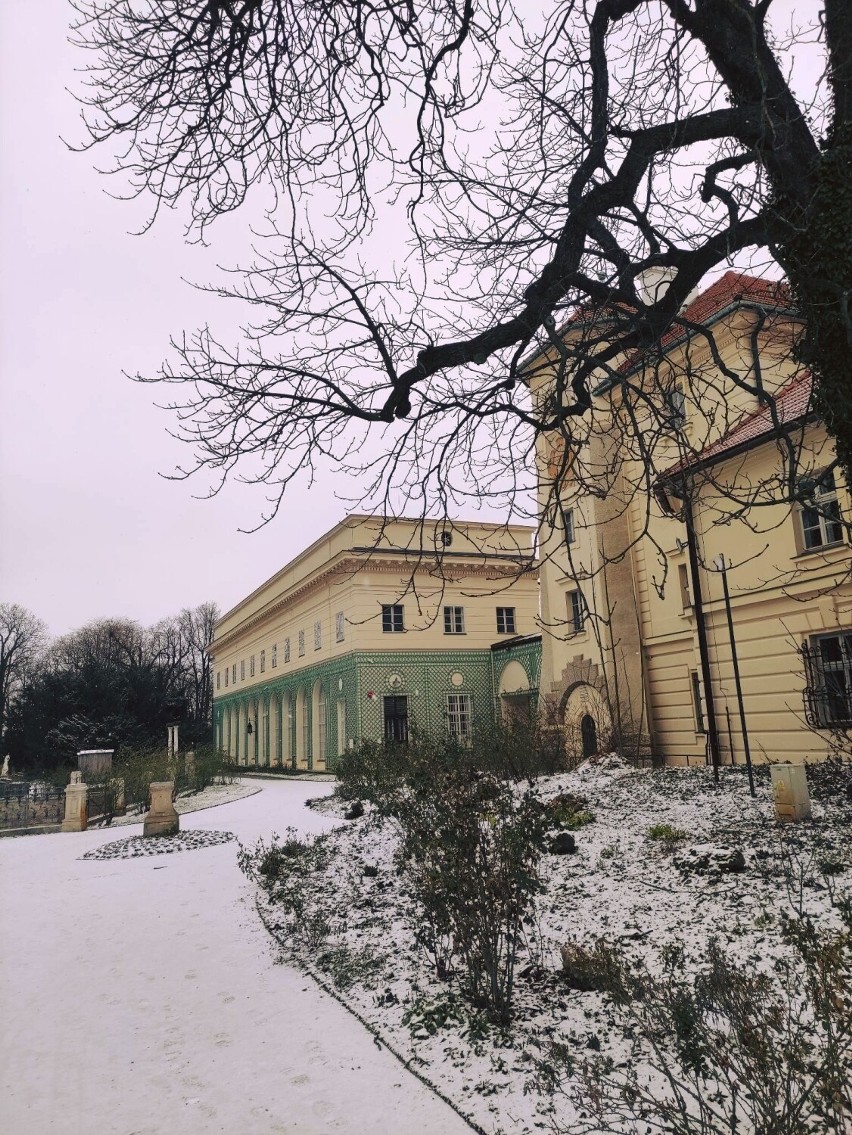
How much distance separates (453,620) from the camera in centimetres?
3138

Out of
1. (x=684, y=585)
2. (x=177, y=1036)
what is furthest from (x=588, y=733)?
(x=177, y=1036)

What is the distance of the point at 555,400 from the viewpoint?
5.19m

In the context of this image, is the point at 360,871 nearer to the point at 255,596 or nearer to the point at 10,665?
the point at 255,596

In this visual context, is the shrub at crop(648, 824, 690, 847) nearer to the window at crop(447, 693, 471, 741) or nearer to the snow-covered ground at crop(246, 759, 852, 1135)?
the snow-covered ground at crop(246, 759, 852, 1135)

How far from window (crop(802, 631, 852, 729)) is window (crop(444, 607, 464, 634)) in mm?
18536

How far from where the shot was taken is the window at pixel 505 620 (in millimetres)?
32281

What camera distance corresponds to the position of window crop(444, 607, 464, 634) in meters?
31.2

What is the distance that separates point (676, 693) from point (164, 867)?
10.9 m

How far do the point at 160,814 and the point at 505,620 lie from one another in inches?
771

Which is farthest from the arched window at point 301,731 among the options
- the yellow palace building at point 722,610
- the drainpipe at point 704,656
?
the drainpipe at point 704,656

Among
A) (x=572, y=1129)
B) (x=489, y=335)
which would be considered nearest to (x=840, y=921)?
(x=572, y=1129)

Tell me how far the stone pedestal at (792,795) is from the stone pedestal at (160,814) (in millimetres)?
11085

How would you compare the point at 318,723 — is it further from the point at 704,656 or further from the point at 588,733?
the point at 704,656

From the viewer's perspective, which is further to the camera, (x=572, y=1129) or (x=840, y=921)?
(x=840, y=921)
